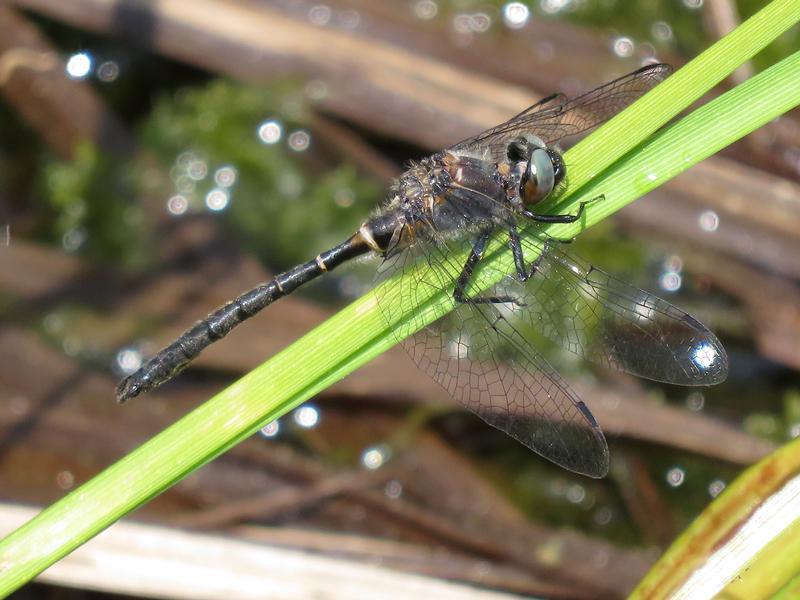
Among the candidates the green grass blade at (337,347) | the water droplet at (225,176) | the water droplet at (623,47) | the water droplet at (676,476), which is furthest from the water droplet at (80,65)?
the water droplet at (676,476)

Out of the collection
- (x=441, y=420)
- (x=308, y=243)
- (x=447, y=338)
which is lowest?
(x=447, y=338)

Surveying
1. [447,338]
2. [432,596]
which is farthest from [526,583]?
[447,338]

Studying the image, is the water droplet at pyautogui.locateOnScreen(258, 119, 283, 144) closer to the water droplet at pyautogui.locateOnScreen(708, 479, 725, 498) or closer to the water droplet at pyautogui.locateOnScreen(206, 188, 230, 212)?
the water droplet at pyautogui.locateOnScreen(206, 188, 230, 212)

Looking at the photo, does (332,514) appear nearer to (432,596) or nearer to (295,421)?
(295,421)

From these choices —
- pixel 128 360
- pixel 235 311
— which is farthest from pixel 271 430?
pixel 235 311

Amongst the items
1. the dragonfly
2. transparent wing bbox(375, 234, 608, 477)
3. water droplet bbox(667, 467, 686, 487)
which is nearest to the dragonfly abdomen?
the dragonfly

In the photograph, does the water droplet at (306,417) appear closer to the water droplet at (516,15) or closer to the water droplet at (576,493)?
the water droplet at (576,493)

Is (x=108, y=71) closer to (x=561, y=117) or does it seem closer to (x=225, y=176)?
(x=225, y=176)
